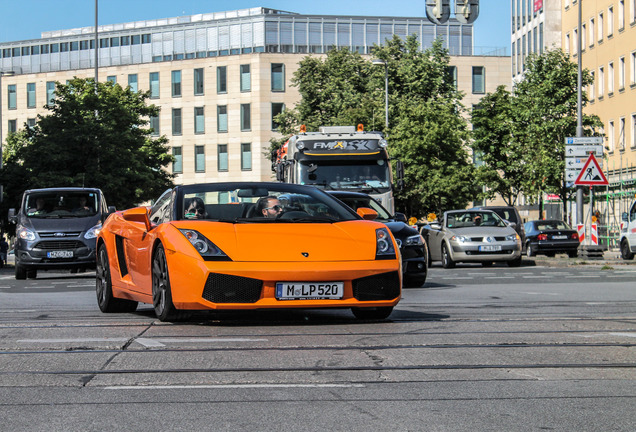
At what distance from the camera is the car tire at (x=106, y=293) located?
1179 cm

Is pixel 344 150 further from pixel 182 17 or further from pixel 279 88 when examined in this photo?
pixel 182 17

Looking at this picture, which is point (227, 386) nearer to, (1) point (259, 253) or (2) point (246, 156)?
(1) point (259, 253)

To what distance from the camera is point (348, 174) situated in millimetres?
29906

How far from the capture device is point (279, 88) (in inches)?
3780

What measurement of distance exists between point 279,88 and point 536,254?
56647mm

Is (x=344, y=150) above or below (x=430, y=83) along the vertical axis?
below

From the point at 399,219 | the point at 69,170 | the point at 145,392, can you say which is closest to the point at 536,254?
the point at 69,170

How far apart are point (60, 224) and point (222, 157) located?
7287cm

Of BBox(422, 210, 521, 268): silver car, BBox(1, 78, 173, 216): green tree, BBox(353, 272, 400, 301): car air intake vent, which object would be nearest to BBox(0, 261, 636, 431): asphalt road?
BBox(353, 272, 400, 301): car air intake vent

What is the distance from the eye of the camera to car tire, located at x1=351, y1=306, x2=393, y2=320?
1026 centimetres

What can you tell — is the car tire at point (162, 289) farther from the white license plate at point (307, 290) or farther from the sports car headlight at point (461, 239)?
the sports car headlight at point (461, 239)

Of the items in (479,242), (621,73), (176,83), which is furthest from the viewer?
(176,83)

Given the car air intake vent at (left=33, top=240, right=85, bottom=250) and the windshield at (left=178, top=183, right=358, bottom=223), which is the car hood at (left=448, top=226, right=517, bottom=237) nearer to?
the car air intake vent at (left=33, top=240, right=85, bottom=250)

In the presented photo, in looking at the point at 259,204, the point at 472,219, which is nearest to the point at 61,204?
the point at 472,219
